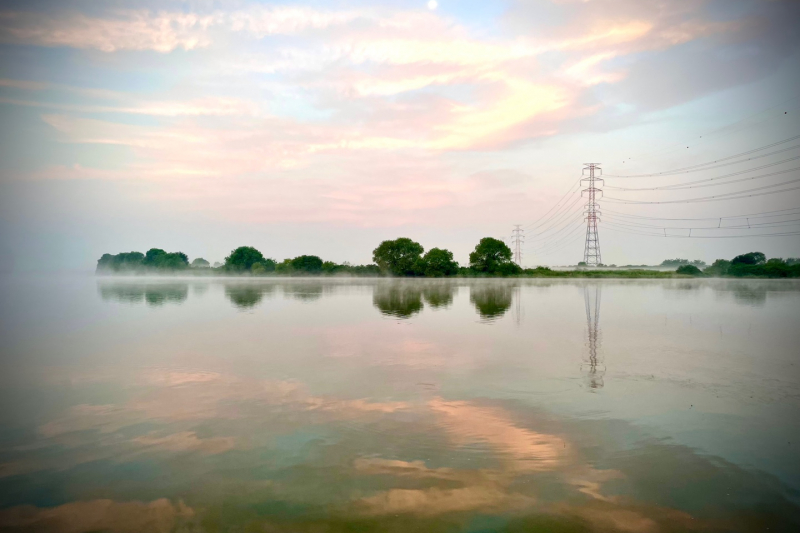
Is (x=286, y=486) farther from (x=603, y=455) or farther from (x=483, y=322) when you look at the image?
(x=483, y=322)

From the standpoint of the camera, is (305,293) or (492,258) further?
(492,258)

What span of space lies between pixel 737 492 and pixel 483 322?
1783 cm

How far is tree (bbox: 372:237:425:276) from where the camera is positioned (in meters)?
134

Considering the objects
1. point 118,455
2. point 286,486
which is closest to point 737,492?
point 286,486

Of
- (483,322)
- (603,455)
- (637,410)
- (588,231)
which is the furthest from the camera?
(588,231)

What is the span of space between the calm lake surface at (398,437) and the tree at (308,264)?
129m

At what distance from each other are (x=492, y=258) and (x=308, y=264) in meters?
58.0

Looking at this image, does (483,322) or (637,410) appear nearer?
(637,410)

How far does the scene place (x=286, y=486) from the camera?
6.39m

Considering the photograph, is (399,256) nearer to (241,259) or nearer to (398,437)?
(241,259)

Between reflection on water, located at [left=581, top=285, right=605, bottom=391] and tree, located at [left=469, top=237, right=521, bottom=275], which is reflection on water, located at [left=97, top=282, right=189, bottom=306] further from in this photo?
tree, located at [left=469, top=237, right=521, bottom=275]

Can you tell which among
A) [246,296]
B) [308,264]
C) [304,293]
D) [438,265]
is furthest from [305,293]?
[308,264]

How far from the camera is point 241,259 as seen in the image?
153 meters

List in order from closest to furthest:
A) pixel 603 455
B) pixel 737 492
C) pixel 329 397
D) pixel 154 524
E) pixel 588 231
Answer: pixel 154 524 < pixel 737 492 < pixel 603 455 < pixel 329 397 < pixel 588 231
